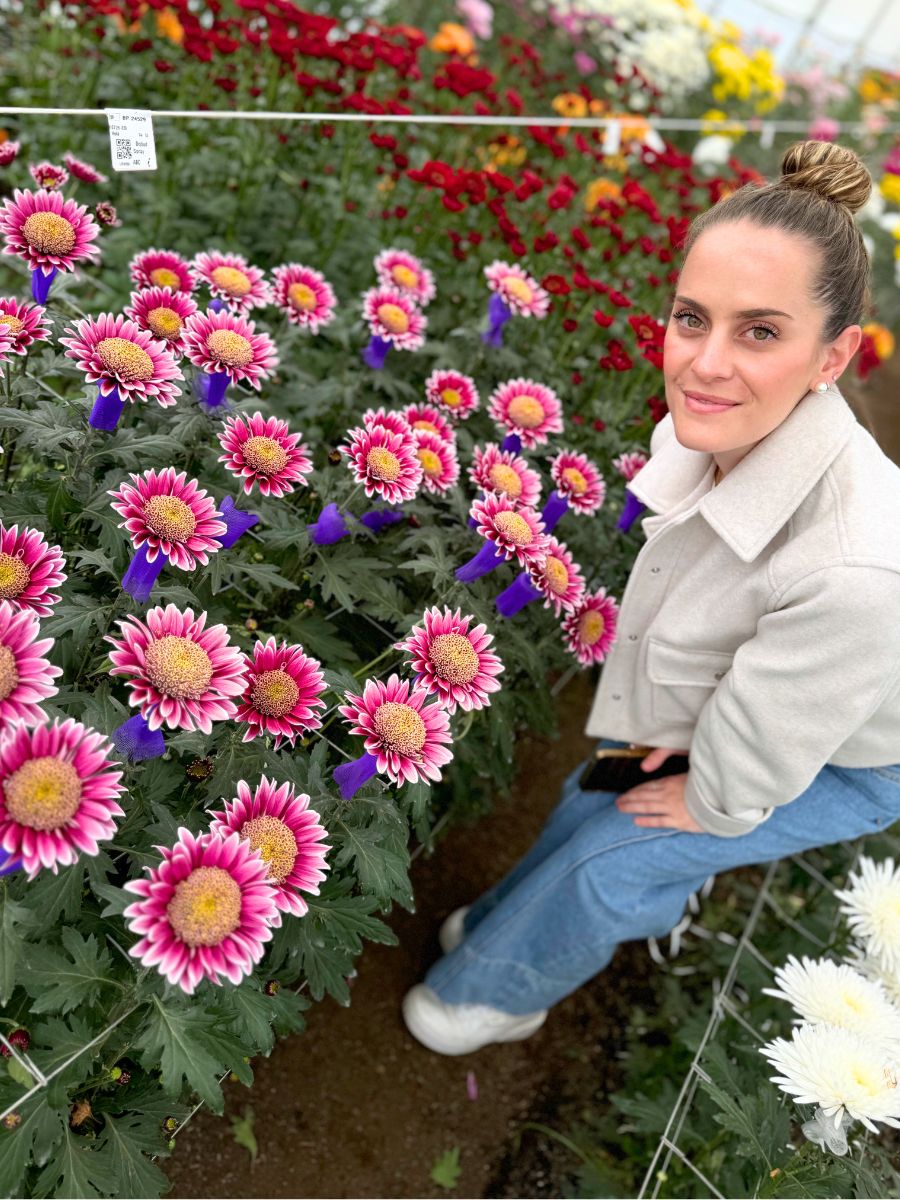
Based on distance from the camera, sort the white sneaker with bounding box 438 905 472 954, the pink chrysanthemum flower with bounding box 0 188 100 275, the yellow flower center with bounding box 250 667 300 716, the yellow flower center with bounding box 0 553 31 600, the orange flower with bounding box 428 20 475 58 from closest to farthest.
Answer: the yellow flower center with bounding box 0 553 31 600 < the yellow flower center with bounding box 250 667 300 716 < the pink chrysanthemum flower with bounding box 0 188 100 275 < the white sneaker with bounding box 438 905 472 954 < the orange flower with bounding box 428 20 475 58

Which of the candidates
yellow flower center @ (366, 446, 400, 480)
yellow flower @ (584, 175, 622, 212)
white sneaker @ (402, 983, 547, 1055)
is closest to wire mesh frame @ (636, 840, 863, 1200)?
white sneaker @ (402, 983, 547, 1055)

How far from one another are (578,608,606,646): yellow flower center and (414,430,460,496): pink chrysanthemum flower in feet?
1.23

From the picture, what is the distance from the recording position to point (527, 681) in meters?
2.20

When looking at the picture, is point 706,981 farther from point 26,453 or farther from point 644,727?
point 26,453

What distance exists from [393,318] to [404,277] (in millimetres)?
204

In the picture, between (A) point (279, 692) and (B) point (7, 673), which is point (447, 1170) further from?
(B) point (7, 673)

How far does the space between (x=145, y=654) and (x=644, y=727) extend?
1213 mm

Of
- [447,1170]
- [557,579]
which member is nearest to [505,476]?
[557,579]

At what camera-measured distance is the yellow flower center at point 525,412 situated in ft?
7.04

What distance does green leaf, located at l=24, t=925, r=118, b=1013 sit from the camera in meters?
1.20

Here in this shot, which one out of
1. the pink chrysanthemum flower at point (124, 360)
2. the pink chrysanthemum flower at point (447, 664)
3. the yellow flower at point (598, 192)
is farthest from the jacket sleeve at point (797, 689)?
the yellow flower at point (598, 192)

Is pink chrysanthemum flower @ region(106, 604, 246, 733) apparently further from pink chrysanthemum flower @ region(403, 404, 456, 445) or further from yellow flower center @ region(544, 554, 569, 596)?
pink chrysanthemum flower @ region(403, 404, 456, 445)

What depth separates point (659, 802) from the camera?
1978 mm

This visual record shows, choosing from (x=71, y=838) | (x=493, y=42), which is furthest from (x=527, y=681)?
(x=493, y=42)
